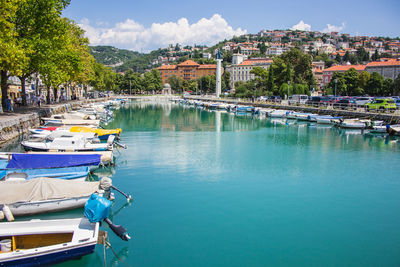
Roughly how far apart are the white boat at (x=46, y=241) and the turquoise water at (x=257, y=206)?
1.01 metres

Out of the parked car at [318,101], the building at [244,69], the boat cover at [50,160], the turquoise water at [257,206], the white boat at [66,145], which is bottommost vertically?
the turquoise water at [257,206]

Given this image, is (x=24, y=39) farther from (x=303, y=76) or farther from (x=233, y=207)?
(x=303, y=76)

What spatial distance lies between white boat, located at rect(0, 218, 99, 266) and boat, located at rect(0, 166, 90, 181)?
5629 millimetres

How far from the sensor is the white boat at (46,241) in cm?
841

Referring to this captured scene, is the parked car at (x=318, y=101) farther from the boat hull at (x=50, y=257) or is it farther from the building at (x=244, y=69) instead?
the building at (x=244, y=69)

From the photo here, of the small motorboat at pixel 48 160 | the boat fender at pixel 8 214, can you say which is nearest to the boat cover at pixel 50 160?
the small motorboat at pixel 48 160

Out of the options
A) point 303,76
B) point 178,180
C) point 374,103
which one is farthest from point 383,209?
point 303,76

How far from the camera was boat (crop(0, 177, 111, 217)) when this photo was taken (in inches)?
472

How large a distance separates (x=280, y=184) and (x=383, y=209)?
5.17 metres

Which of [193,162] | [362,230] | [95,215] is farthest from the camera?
[193,162]

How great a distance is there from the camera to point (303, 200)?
15570 millimetres

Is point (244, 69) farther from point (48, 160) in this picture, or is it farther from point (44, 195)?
point (44, 195)

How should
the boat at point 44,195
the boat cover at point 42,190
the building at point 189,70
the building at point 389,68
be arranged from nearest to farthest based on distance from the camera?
the boat at point 44,195, the boat cover at point 42,190, the building at point 389,68, the building at point 189,70

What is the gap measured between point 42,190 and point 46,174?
290 cm
